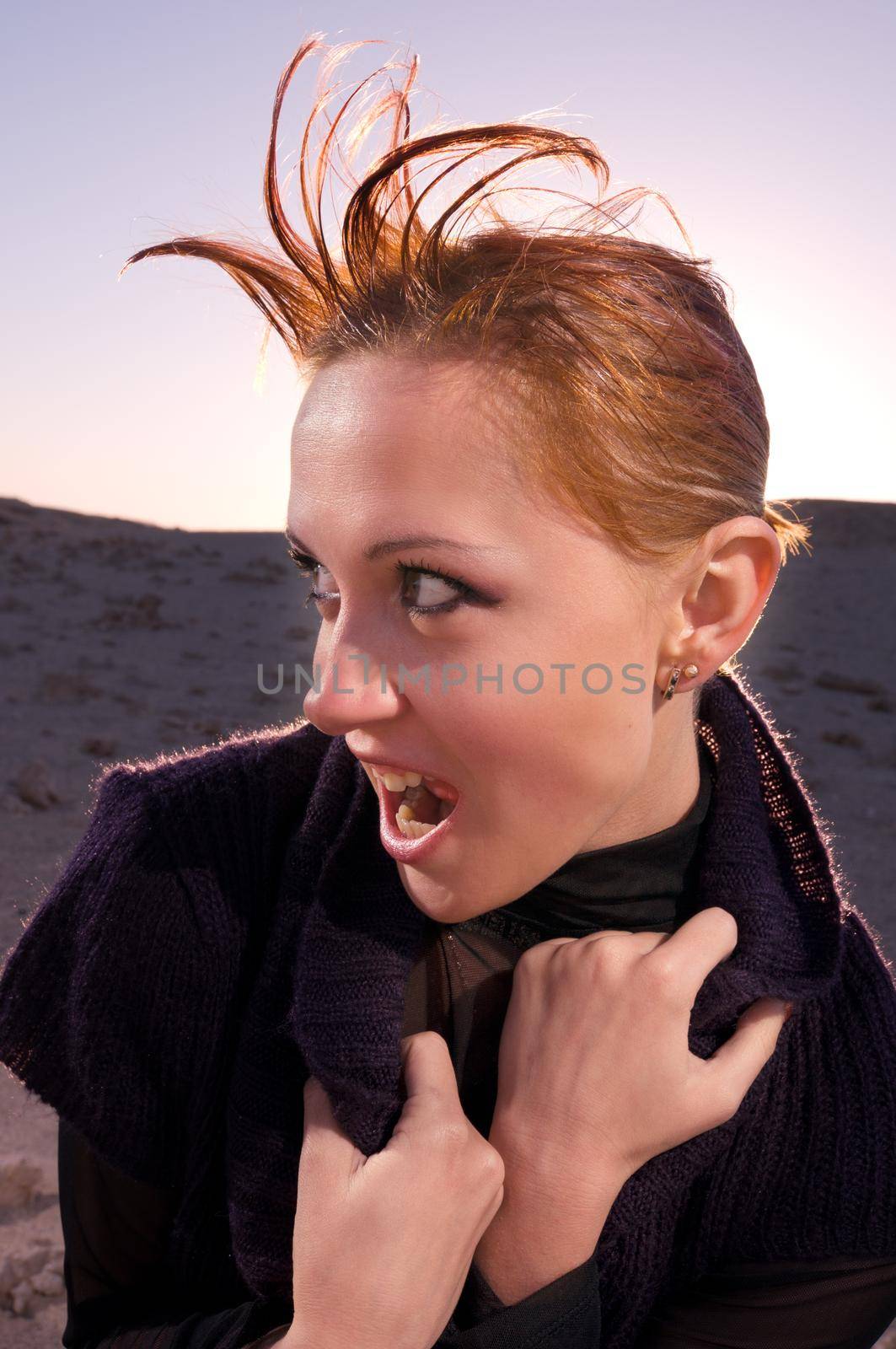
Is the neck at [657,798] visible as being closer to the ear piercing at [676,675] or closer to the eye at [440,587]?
the ear piercing at [676,675]

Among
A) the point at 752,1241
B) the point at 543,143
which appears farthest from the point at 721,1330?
the point at 543,143

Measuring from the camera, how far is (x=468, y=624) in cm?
141

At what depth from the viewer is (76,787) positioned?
6734 mm

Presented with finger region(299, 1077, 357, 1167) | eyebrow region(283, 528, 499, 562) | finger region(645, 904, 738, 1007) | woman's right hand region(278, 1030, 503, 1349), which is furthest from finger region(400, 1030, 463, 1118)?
eyebrow region(283, 528, 499, 562)

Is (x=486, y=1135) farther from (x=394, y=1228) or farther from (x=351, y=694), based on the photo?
(x=351, y=694)

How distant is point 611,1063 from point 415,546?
783 mm

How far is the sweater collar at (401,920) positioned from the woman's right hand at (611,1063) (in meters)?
0.08

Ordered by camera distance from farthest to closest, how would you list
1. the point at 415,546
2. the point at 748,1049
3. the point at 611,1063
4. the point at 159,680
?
the point at 159,680
the point at 748,1049
the point at 611,1063
the point at 415,546

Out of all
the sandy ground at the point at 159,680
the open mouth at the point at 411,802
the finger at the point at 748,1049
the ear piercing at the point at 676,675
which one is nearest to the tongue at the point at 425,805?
the open mouth at the point at 411,802

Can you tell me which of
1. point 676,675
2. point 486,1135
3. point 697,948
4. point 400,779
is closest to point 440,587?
point 400,779

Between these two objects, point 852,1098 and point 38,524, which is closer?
point 852,1098

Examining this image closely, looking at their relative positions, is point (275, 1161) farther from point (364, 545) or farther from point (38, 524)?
point (38, 524)

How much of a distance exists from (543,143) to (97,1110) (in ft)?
5.16

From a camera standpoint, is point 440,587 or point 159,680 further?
point 159,680
